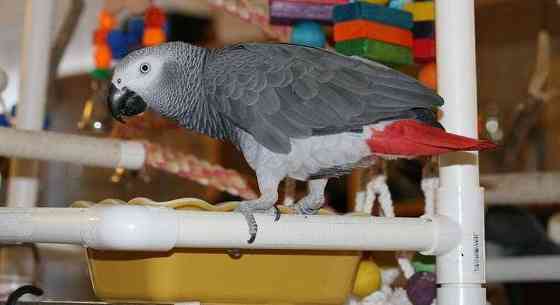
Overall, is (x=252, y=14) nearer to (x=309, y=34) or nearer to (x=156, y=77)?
(x=309, y=34)

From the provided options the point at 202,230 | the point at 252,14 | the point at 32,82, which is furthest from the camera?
the point at 32,82

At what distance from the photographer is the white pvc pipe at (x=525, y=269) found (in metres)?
1.46

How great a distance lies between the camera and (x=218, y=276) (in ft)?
2.96

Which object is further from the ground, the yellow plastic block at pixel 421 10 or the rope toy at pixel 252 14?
the rope toy at pixel 252 14

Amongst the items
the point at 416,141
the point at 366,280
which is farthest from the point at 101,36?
the point at 416,141

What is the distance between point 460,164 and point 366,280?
227 millimetres

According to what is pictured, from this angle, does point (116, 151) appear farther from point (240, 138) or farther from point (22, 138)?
point (240, 138)

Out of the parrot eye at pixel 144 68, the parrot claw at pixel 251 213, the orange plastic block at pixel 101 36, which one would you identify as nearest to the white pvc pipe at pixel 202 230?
the parrot claw at pixel 251 213

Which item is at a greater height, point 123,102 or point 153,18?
point 153,18

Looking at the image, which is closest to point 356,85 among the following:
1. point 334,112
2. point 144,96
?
point 334,112

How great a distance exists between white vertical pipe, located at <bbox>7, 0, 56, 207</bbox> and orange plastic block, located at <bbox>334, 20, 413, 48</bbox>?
57 centimetres

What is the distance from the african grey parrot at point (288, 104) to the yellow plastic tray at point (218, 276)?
64 millimetres

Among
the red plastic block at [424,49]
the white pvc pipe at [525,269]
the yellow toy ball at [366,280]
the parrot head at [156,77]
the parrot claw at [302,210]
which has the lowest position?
the yellow toy ball at [366,280]

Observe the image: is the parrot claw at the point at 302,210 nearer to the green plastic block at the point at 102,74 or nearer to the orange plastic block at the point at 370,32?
the orange plastic block at the point at 370,32
